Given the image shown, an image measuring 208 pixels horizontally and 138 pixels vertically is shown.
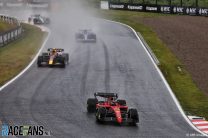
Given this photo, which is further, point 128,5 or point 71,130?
point 128,5

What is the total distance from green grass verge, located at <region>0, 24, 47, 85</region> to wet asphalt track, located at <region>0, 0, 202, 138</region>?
118cm

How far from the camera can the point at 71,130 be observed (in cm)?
2289

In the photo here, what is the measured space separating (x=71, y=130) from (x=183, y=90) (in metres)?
12.1

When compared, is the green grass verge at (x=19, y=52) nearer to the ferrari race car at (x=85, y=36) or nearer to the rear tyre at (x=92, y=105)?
the ferrari race car at (x=85, y=36)

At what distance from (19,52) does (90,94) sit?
56.2 ft

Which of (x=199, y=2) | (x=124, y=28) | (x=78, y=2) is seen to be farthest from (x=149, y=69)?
(x=78, y=2)

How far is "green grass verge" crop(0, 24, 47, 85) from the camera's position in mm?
37875

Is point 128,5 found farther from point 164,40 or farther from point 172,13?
point 164,40

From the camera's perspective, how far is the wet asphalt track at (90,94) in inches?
936

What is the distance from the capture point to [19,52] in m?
46.8

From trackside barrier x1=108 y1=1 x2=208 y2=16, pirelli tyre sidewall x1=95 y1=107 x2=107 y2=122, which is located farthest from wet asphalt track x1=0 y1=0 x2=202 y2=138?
trackside barrier x1=108 y1=1 x2=208 y2=16

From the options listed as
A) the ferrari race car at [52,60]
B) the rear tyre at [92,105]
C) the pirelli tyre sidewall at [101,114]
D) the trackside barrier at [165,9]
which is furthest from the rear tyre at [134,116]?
the trackside barrier at [165,9]

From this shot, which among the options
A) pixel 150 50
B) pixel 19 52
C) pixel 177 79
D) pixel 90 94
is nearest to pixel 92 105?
pixel 90 94

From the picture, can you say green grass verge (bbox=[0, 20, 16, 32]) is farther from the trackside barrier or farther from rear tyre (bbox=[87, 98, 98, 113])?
rear tyre (bbox=[87, 98, 98, 113])
